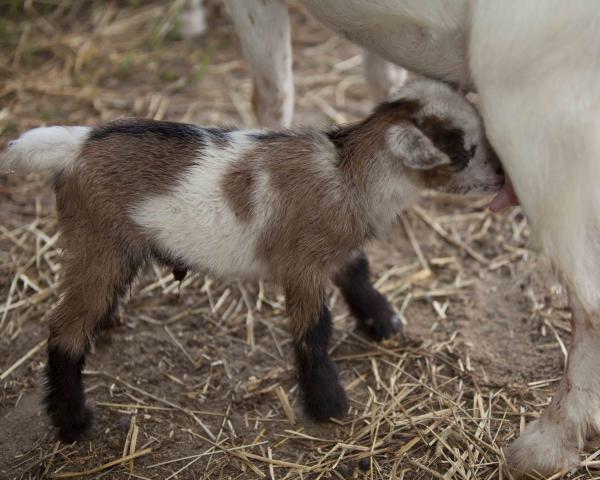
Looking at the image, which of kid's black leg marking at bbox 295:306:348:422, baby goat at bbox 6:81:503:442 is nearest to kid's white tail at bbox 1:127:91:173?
baby goat at bbox 6:81:503:442

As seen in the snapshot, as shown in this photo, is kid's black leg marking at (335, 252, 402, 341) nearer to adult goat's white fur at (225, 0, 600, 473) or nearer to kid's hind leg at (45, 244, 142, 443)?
kid's hind leg at (45, 244, 142, 443)

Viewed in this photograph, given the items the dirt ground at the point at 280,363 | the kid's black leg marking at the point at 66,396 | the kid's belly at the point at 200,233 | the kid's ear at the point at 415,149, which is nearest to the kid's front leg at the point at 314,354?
the dirt ground at the point at 280,363

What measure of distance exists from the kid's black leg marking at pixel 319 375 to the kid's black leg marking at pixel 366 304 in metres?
0.41

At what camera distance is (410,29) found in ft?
9.32

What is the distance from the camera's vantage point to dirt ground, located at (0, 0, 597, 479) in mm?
3162

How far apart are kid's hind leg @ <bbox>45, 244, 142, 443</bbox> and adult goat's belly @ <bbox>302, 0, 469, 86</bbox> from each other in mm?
1068

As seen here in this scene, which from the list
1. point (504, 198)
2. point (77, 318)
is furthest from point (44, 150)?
point (504, 198)

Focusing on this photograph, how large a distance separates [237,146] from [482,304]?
1.47 m

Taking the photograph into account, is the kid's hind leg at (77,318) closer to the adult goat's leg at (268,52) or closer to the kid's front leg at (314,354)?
the kid's front leg at (314,354)

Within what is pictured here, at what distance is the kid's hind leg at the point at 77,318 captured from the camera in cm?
304

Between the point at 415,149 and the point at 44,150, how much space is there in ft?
4.03

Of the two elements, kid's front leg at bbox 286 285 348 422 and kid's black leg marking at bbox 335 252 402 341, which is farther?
kid's black leg marking at bbox 335 252 402 341

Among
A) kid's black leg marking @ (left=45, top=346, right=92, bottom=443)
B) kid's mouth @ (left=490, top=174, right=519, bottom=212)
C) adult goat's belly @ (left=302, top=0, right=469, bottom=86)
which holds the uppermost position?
adult goat's belly @ (left=302, top=0, right=469, bottom=86)

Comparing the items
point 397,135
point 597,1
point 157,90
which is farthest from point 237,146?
point 157,90
